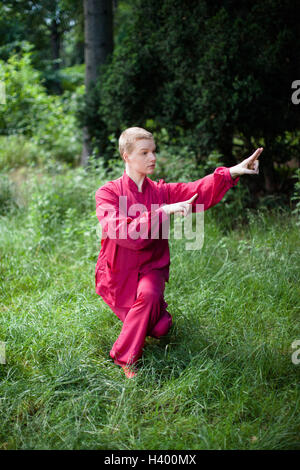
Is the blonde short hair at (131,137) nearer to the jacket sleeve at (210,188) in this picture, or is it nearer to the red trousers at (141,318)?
the jacket sleeve at (210,188)

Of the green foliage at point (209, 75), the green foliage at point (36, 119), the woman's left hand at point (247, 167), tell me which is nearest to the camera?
the woman's left hand at point (247, 167)

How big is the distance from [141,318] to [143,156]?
98cm

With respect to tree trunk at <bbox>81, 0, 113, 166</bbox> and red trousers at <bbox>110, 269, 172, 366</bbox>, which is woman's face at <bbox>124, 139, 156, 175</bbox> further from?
tree trunk at <bbox>81, 0, 113, 166</bbox>

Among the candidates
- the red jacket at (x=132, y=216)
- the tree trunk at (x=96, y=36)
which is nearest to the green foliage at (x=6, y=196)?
the tree trunk at (x=96, y=36)

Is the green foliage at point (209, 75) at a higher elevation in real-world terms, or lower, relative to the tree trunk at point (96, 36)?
lower

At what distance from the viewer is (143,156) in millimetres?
2666

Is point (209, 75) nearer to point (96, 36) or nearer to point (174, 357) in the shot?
point (96, 36)

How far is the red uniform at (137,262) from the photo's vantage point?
264cm

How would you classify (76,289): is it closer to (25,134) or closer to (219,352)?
(219,352)

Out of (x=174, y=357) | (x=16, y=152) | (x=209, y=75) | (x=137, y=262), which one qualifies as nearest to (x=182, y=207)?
(x=137, y=262)

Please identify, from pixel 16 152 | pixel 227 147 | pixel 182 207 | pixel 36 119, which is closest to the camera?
pixel 182 207

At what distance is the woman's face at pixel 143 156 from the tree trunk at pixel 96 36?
3851 mm

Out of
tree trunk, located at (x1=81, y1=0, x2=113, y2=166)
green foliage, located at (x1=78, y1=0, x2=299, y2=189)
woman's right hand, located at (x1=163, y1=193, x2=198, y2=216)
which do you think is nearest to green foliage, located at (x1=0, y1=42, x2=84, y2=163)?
tree trunk, located at (x1=81, y1=0, x2=113, y2=166)

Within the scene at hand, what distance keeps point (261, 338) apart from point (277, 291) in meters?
0.61
